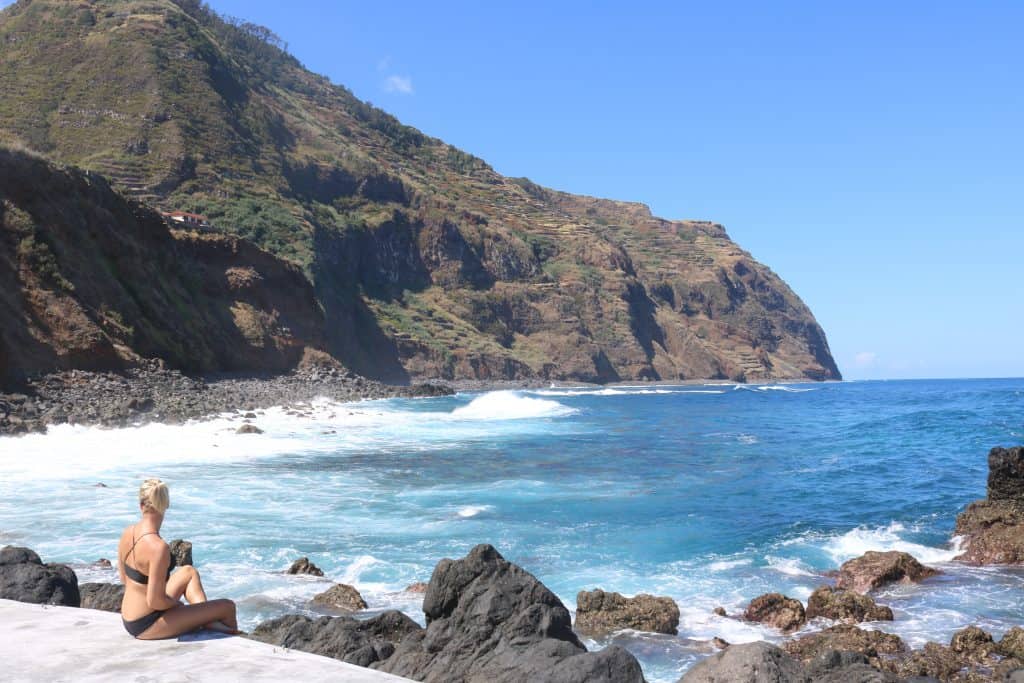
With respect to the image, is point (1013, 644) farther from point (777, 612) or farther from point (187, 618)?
point (187, 618)

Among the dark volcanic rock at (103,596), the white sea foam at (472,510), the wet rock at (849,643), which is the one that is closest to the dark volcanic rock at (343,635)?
the dark volcanic rock at (103,596)

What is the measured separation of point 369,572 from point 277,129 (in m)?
101

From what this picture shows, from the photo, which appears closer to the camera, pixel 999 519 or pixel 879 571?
pixel 879 571

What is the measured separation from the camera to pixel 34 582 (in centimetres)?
775

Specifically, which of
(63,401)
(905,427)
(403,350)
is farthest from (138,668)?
(403,350)

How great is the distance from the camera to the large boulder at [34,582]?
761cm

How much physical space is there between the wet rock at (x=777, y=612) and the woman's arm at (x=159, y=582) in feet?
25.5

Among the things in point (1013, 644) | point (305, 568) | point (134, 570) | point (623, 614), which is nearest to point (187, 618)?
point (134, 570)

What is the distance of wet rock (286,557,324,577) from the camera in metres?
12.0

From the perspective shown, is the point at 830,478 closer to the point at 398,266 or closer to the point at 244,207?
the point at 244,207

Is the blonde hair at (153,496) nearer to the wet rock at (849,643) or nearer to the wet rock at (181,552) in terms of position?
the wet rock at (181,552)

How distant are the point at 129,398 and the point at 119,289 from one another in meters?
10.8

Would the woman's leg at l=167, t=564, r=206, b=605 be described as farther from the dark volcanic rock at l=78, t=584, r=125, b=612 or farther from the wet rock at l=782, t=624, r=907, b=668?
the wet rock at l=782, t=624, r=907, b=668

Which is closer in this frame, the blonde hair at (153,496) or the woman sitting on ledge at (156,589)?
the woman sitting on ledge at (156,589)
